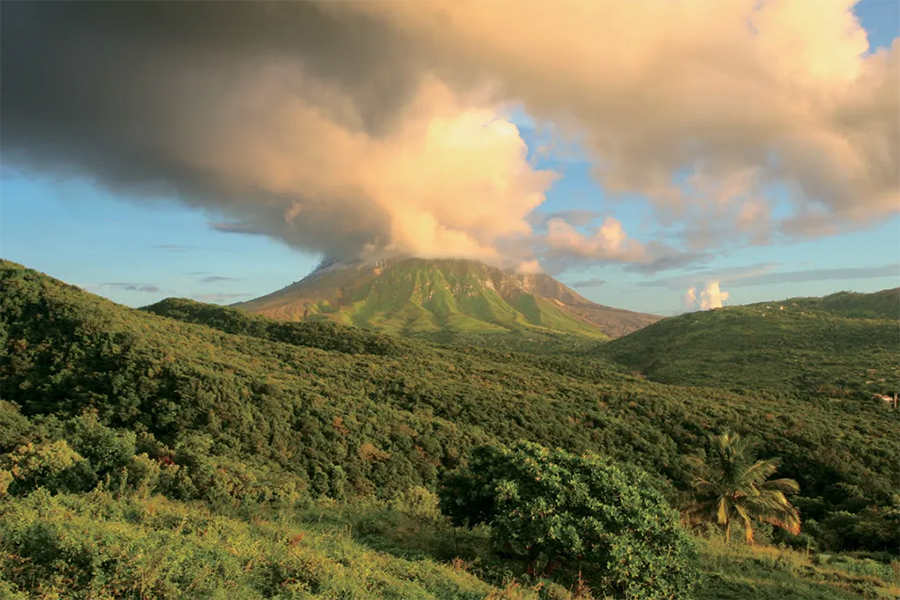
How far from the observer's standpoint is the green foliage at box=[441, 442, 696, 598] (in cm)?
1208

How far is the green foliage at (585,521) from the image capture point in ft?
39.6

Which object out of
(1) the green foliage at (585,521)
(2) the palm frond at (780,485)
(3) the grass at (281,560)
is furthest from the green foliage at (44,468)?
(2) the palm frond at (780,485)

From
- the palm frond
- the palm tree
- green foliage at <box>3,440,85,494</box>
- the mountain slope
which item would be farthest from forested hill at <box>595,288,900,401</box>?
green foliage at <box>3,440,85,494</box>

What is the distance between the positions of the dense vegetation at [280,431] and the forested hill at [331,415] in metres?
0.16

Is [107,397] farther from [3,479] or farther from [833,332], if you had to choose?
[833,332]

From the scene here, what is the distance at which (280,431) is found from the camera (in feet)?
101

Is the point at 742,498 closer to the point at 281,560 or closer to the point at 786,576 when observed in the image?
the point at 786,576

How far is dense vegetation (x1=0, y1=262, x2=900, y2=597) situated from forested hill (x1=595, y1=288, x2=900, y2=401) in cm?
999

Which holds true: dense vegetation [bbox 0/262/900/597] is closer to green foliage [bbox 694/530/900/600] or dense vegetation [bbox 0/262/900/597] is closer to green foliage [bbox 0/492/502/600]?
green foliage [bbox 0/492/502/600]

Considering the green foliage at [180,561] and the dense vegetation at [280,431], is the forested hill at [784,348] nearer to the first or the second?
the dense vegetation at [280,431]

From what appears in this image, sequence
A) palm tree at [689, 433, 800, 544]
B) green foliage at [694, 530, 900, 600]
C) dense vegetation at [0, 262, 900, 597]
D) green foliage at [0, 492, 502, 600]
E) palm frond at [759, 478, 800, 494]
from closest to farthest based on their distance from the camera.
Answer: green foliage at [0, 492, 502, 600] → dense vegetation at [0, 262, 900, 597] → green foliage at [694, 530, 900, 600] → palm tree at [689, 433, 800, 544] → palm frond at [759, 478, 800, 494]

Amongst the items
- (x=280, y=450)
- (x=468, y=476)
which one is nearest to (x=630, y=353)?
(x=280, y=450)

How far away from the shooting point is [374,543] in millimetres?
13617

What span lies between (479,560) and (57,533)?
9722mm
